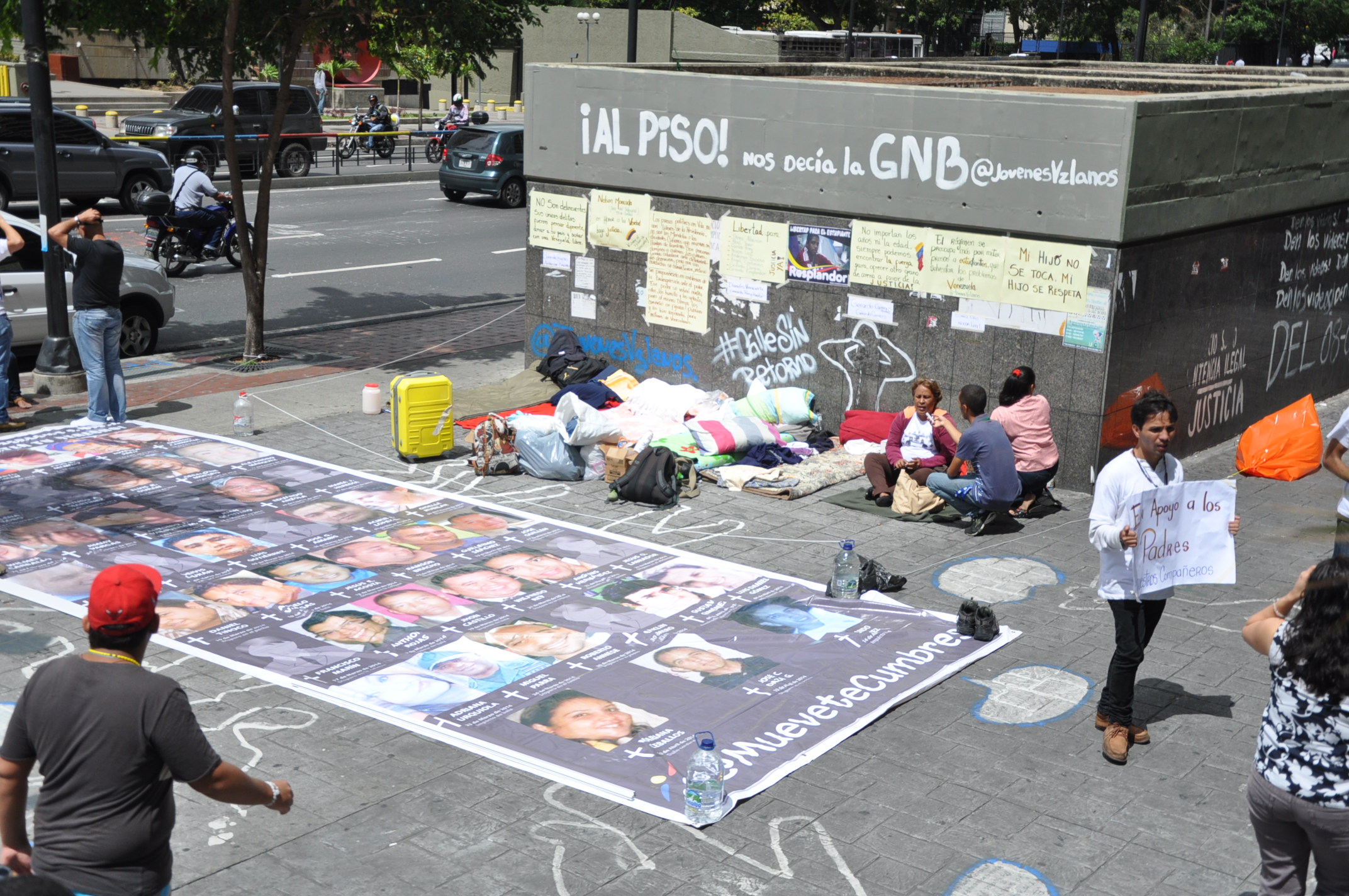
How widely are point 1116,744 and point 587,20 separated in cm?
5145

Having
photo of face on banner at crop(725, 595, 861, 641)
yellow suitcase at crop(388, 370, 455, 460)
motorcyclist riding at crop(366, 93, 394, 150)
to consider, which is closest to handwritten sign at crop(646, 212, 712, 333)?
yellow suitcase at crop(388, 370, 455, 460)

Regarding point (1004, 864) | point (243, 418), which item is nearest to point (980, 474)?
point (1004, 864)

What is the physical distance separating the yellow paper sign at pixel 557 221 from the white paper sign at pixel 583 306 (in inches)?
18.0

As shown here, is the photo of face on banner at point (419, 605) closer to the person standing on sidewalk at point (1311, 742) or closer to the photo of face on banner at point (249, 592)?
the photo of face on banner at point (249, 592)

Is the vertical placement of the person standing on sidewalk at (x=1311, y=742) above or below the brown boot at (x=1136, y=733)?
above

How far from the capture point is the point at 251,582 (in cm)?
881

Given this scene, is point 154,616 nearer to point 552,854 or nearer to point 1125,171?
point 552,854

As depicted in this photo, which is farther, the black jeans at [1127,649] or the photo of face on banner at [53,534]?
the photo of face on banner at [53,534]

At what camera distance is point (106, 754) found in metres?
3.88

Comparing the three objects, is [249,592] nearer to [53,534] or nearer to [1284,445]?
[53,534]

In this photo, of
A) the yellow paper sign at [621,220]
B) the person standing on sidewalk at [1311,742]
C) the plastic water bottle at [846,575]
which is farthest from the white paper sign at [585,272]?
the person standing on sidewalk at [1311,742]

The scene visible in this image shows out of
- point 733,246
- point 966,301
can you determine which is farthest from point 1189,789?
point 733,246

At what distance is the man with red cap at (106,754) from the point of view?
12.8 ft

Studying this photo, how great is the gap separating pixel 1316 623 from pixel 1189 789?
257cm
